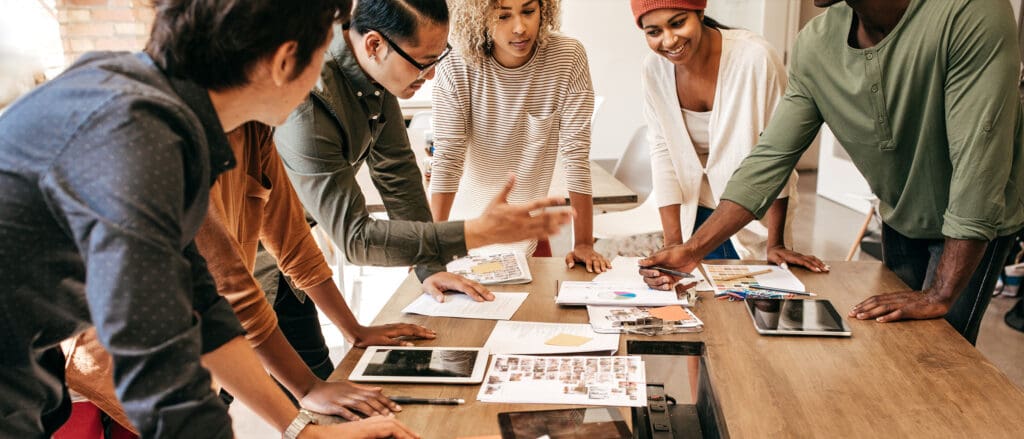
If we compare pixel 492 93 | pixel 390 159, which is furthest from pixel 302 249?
pixel 492 93

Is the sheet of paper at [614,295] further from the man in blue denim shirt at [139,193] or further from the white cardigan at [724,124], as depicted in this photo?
the man in blue denim shirt at [139,193]

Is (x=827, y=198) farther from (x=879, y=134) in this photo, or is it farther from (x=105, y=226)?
(x=105, y=226)

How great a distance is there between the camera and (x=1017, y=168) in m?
1.64

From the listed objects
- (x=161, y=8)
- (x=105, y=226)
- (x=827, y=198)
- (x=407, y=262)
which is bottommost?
(x=827, y=198)

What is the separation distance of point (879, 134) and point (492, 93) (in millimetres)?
1050

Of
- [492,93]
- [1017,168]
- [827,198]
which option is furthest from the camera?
[827,198]

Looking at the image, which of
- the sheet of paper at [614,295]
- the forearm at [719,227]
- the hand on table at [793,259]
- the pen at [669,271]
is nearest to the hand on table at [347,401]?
the sheet of paper at [614,295]

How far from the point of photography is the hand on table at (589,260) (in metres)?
1.99

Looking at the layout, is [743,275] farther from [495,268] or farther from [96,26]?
[96,26]

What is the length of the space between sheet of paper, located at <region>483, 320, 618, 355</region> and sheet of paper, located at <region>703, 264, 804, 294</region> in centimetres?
39

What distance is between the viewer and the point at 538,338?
1.53 m

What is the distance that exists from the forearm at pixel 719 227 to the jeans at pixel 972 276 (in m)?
0.38

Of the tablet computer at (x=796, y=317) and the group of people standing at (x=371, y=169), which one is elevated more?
the group of people standing at (x=371, y=169)

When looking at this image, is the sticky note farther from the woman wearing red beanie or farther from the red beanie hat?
the red beanie hat
